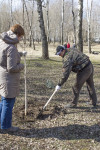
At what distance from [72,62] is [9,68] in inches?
55.4

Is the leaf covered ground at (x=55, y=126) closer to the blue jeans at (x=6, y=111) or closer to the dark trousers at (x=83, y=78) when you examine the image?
the blue jeans at (x=6, y=111)

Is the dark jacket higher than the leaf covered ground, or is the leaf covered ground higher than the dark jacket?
the dark jacket

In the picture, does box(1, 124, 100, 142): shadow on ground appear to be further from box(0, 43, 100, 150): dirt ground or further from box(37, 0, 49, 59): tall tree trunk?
box(37, 0, 49, 59): tall tree trunk

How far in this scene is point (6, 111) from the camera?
2998 mm

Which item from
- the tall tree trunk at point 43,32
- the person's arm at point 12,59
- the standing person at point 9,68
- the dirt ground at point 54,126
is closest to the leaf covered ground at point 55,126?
the dirt ground at point 54,126

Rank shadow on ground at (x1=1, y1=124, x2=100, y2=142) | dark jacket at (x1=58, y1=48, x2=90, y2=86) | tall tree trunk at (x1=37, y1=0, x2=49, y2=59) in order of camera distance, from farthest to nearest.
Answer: tall tree trunk at (x1=37, y1=0, x2=49, y2=59) < dark jacket at (x1=58, y1=48, x2=90, y2=86) < shadow on ground at (x1=1, y1=124, x2=100, y2=142)

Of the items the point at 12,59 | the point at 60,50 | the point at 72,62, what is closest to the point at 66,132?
the point at 72,62

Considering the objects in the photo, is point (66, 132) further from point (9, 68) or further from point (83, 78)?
point (9, 68)

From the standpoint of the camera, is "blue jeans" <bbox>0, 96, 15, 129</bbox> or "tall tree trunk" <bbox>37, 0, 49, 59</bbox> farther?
"tall tree trunk" <bbox>37, 0, 49, 59</bbox>

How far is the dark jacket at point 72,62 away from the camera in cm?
363

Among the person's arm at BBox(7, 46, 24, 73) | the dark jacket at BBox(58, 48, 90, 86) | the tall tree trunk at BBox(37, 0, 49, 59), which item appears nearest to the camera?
the person's arm at BBox(7, 46, 24, 73)

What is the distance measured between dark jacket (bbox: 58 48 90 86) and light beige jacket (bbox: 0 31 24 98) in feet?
3.53

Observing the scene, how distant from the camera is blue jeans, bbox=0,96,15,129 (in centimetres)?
298

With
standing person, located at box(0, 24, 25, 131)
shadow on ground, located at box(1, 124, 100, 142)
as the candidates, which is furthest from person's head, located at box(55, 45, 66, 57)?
shadow on ground, located at box(1, 124, 100, 142)
